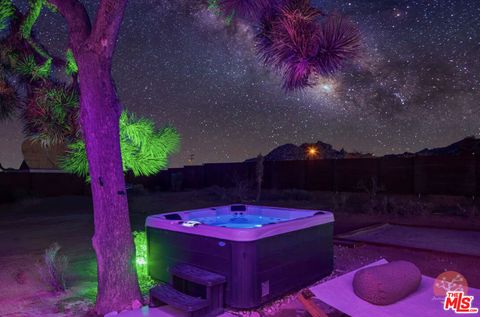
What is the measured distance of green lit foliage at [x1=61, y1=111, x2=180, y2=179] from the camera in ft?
15.6

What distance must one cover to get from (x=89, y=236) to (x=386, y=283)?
6.99 m

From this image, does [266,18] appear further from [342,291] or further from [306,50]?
[342,291]

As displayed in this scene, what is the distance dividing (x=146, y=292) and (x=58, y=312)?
1.02 meters

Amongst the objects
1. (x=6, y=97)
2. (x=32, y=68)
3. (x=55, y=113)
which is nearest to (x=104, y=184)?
(x=55, y=113)

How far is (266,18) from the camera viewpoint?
4984 millimetres

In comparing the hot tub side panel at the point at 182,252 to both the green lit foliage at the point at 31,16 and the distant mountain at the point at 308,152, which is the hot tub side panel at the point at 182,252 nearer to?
the green lit foliage at the point at 31,16

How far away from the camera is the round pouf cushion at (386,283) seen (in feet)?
10.2

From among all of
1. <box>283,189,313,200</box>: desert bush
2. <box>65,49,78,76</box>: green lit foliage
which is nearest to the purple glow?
<box>65,49,78,76</box>: green lit foliage

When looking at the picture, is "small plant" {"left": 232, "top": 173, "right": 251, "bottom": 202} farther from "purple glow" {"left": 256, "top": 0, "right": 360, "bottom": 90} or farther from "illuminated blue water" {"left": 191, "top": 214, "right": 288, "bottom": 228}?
"purple glow" {"left": 256, "top": 0, "right": 360, "bottom": 90}

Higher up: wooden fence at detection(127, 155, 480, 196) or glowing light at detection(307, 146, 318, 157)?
glowing light at detection(307, 146, 318, 157)

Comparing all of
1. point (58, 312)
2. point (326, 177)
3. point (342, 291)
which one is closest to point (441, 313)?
point (342, 291)

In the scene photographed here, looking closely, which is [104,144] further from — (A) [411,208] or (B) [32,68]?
(A) [411,208]

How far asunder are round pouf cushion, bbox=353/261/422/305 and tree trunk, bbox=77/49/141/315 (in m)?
2.28

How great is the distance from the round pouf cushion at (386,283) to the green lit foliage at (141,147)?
2823 mm
